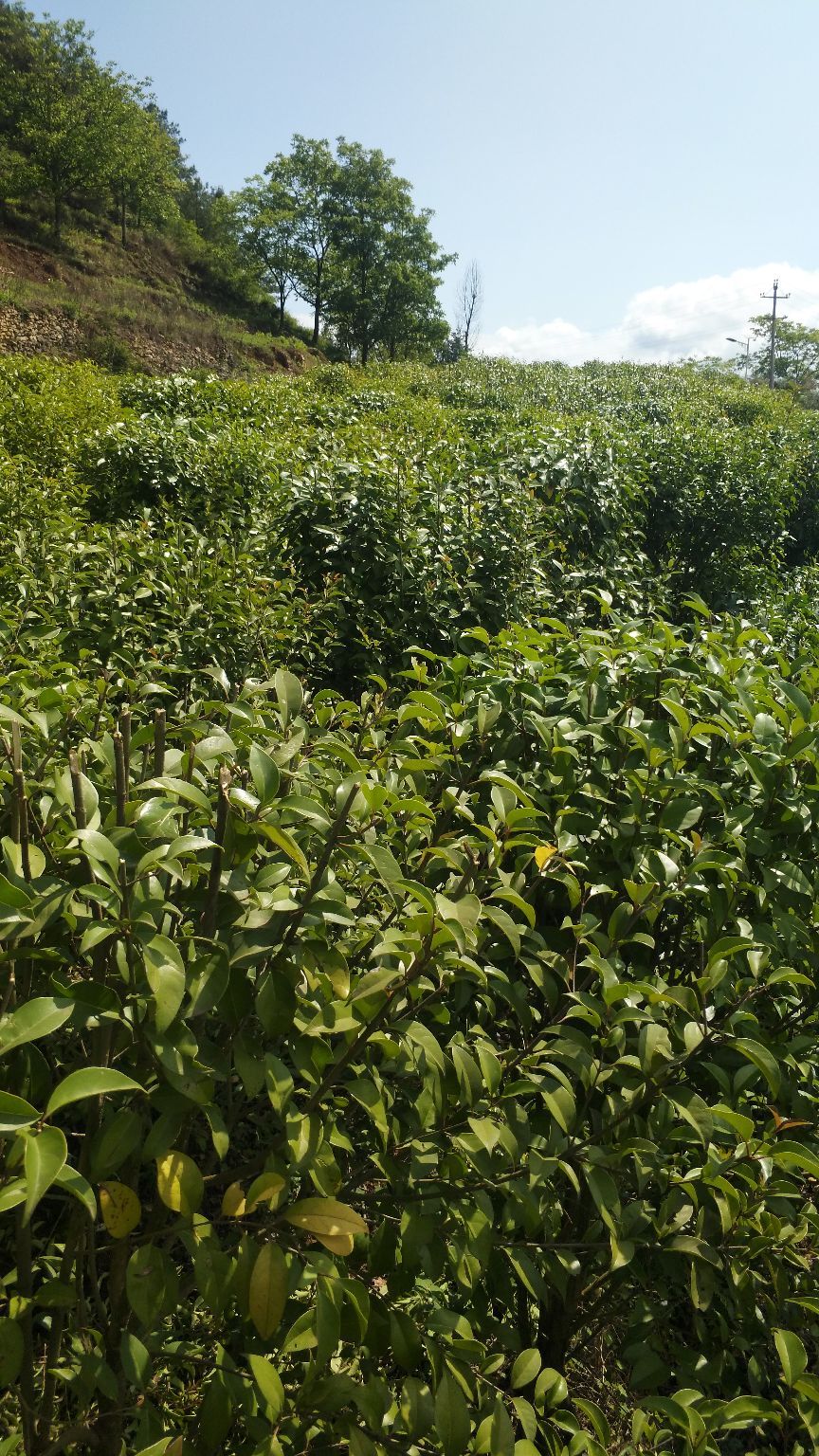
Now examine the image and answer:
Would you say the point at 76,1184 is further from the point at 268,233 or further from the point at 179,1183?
the point at 268,233

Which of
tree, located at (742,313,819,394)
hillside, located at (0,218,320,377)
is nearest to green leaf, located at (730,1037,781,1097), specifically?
hillside, located at (0,218,320,377)

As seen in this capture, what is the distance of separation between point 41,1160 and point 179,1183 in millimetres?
282

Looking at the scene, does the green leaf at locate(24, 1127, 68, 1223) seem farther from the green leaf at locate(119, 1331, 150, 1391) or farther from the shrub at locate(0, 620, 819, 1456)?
the green leaf at locate(119, 1331, 150, 1391)

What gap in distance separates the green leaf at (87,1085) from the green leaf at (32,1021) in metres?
0.05

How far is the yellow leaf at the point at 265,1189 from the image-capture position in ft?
3.50

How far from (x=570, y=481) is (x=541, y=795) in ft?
15.4

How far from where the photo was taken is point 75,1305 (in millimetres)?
1188

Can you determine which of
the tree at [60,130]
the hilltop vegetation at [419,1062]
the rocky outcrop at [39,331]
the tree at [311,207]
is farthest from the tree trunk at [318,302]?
the hilltop vegetation at [419,1062]

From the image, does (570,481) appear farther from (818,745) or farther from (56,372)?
(56,372)

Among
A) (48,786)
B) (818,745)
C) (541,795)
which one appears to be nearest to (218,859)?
(48,786)

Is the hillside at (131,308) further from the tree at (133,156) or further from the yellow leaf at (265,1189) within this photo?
the yellow leaf at (265,1189)

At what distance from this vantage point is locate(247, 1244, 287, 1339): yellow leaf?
102cm

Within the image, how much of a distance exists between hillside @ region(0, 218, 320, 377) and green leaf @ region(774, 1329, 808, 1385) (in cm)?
2490

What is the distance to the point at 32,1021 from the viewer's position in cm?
92
